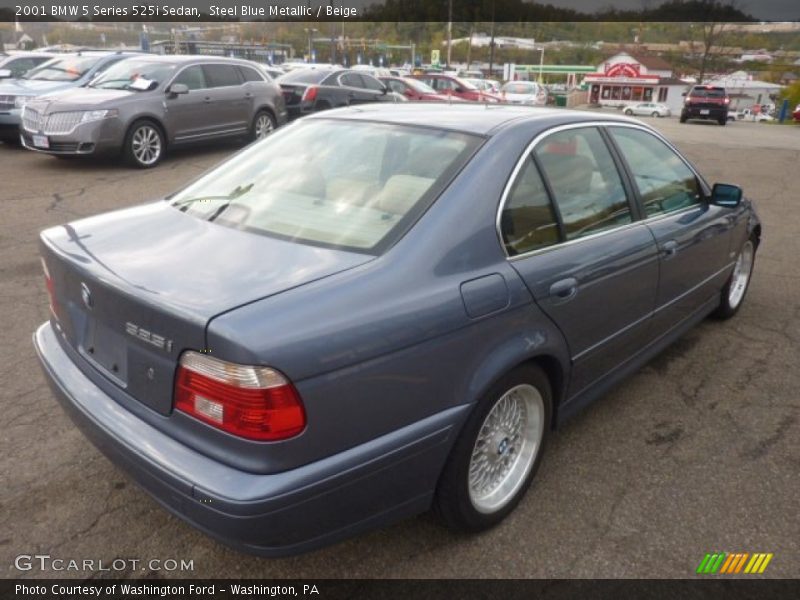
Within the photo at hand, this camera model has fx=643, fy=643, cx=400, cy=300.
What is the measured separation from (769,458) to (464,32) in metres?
94.6

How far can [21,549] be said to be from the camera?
231cm

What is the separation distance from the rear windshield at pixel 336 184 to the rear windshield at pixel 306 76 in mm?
11040

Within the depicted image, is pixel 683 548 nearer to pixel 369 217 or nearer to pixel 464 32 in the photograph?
pixel 369 217

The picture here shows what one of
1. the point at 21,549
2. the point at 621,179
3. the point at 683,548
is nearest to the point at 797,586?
the point at 683,548

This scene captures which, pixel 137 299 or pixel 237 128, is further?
pixel 237 128

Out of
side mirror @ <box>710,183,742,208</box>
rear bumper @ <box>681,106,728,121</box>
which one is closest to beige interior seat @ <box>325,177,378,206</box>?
side mirror @ <box>710,183,742,208</box>

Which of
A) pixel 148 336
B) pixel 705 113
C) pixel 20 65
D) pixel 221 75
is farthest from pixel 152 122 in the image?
pixel 705 113

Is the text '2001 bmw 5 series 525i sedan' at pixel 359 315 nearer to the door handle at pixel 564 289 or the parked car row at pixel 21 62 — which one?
the door handle at pixel 564 289

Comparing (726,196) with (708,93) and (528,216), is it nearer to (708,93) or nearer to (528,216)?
(528,216)

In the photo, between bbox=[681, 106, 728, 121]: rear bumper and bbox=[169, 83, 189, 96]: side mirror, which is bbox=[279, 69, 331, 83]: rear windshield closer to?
bbox=[169, 83, 189, 96]: side mirror

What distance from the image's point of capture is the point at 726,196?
3.76m

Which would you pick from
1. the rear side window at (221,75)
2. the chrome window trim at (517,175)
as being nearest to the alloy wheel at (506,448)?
the chrome window trim at (517,175)

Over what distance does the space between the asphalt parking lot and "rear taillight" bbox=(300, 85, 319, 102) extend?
9.52 meters

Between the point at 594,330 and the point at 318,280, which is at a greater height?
the point at 318,280
